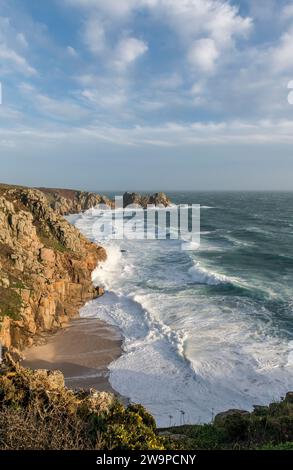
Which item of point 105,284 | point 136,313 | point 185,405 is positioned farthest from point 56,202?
point 185,405

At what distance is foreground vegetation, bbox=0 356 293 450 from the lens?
23.9 ft

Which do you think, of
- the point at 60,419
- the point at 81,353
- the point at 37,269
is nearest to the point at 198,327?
the point at 81,353

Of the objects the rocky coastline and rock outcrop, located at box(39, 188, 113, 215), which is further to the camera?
rock outcrop, located at box(39, 188, 113, 215)

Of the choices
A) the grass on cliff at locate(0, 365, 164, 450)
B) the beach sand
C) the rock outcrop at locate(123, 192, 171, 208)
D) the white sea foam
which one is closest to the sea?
the white sea foam

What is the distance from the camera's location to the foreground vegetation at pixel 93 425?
7273 millimetres

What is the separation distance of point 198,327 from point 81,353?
26.2ft

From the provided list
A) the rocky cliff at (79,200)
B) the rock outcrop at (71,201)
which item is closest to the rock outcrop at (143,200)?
the rocky cliff at (79,200)

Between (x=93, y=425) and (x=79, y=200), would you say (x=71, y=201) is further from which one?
(x=93, y=425)

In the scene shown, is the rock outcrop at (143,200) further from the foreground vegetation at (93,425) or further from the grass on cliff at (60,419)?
the grass on cliff at (60,419)

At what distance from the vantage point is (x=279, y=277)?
35219mm

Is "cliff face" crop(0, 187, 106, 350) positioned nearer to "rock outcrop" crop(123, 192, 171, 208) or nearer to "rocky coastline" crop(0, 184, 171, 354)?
"rocky coastline" crop(0, 184, 171, 354)

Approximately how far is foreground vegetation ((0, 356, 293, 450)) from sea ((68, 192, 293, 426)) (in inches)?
171
